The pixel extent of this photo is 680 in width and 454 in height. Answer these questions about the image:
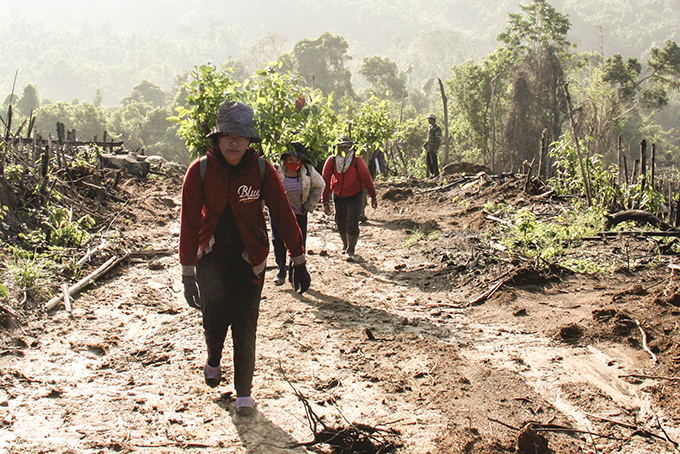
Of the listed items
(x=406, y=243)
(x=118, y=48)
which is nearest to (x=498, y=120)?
(x=406, y=243)

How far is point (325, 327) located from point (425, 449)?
230 cm

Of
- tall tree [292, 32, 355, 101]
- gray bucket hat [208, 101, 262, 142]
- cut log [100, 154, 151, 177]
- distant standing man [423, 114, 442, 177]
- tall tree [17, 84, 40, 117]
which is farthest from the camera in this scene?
tall tree [292, 32, 355, 101]

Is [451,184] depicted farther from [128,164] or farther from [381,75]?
[381,75]

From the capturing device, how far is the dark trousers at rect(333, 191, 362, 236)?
26.9ft

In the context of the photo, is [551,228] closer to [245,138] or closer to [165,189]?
[245,138]

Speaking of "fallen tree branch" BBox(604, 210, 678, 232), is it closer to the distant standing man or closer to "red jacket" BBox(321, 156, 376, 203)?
"red jacket" BBox(321, 156, 376, 203)

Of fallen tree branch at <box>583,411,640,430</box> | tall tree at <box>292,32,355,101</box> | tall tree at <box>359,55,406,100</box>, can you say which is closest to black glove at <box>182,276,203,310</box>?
fallen tree branch at <box>583,411,640,430</box>

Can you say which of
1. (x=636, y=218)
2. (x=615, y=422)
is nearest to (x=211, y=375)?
(x=615, y=422)

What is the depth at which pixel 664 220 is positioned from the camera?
23.6ft

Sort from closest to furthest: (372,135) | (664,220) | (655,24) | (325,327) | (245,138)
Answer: (245,138) < (325,327) < (664,220) < (372,135) < (655,24)

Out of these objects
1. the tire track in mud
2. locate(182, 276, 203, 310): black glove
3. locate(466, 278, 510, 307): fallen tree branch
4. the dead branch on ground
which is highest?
locate(182, 276, 203, 310): black glove

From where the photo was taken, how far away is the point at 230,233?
3.40 meters

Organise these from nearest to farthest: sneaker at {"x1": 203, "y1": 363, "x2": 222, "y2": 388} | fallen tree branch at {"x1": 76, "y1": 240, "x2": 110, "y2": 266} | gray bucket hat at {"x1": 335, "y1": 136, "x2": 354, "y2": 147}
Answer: sneaker at {"x1": 203, "y1": 363, "x2": 222, "y2": 388} < fallen tree branch at {"x1": 76, "y1": 240, "x2": 110, "y2": 266} < gray bucket hat at {"x1": 335, "y1": 136, "x2": 354, "y2": 147}

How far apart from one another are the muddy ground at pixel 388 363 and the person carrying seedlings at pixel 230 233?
1.90ft
